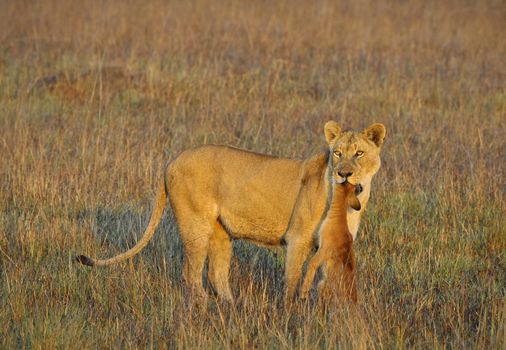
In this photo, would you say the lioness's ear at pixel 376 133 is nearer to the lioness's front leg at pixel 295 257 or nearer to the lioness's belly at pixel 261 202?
the lioness's belly at pixel 261 202

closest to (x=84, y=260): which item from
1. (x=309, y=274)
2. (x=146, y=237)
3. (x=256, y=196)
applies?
(x=146, y=237)

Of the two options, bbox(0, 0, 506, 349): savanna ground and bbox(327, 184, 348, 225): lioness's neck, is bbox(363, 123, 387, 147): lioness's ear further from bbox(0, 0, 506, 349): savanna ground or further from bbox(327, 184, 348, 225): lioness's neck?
bbox(0, 0, 506, 349): savanna ground

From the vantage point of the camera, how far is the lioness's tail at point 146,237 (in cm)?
500

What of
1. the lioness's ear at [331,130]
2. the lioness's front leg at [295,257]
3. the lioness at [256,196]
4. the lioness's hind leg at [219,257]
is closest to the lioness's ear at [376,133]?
the lioness at [256,196]

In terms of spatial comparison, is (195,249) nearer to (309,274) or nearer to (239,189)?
(239,189)


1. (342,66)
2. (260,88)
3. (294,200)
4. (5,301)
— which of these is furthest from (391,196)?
(342,66)

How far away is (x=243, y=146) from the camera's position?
27.6 ft

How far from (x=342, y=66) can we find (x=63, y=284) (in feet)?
24.0

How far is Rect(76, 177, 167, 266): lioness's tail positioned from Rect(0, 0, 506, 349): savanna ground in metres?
0.09

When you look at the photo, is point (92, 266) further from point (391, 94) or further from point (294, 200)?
point (391, 94)

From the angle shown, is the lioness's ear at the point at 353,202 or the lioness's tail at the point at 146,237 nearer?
the lioness's ear at the point at 353,202

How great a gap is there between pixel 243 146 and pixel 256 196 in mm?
3353

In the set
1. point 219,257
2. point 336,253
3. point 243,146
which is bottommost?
point 243,146

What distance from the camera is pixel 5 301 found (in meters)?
4.62
